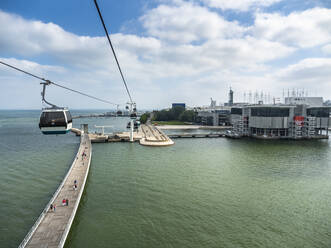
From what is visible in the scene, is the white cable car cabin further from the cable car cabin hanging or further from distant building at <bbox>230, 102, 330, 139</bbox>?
distant building at <bbox>230, 102, 330, 139</bbox>

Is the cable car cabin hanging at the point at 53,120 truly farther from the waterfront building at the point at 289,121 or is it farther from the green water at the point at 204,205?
the waterfront building at the point at 289,121

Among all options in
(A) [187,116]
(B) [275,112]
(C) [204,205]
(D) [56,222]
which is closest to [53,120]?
(D) [56,222]

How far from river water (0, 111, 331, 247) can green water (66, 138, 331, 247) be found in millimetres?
70

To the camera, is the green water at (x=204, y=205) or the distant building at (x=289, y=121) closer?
the green water at (x=204, y=205)

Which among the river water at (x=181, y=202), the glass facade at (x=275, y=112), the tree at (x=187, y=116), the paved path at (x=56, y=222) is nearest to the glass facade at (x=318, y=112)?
the glass facade at (x=275, y=112)

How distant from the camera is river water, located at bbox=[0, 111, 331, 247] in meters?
13.9

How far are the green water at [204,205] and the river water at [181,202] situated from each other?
0.07 m

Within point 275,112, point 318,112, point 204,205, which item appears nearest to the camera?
point 204,205

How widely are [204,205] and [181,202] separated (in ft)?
6.94

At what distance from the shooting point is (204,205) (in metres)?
18.2

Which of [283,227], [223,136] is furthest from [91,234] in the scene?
[223,136]

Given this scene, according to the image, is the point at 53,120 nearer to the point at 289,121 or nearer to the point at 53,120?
the point at 53,120

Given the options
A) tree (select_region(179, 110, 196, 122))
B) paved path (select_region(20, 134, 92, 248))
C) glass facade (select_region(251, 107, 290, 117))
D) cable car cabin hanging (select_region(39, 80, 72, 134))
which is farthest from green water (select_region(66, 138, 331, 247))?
tree (select_region(179, 110, 196, 122))

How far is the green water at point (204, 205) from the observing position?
13.8 m
